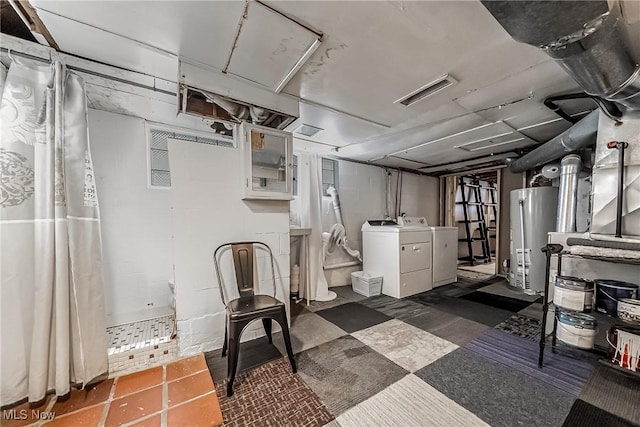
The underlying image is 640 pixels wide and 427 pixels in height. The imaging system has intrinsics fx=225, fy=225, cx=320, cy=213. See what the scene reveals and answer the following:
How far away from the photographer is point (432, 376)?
1.65 metres

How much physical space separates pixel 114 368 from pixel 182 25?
242cm

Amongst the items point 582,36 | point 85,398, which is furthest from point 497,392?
point 85,398

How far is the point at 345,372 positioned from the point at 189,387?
112cm

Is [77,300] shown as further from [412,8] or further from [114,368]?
[412,8]

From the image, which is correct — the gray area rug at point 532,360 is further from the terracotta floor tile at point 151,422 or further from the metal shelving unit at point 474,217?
the metal shelving unit at point 474,217

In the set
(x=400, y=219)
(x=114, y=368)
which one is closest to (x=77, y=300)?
(x=114, y=368)

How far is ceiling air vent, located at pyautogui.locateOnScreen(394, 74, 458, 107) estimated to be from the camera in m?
1.81

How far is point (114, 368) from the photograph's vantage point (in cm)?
172

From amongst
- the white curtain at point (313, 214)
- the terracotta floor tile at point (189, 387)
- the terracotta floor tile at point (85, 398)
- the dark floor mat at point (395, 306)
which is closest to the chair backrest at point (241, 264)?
the terracotta floor tile at point (189, 387)

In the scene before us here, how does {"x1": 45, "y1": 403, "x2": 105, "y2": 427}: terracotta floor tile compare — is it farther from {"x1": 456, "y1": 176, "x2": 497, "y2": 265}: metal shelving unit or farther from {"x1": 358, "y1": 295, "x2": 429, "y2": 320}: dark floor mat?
{"x1": 456, "y1": 176, "x2": 497, "y2": 265}: metal shelving unit

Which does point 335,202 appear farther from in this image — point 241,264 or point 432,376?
point 432,376

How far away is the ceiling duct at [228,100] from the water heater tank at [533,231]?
12.6 ft

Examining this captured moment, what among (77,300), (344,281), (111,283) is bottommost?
(344,281)

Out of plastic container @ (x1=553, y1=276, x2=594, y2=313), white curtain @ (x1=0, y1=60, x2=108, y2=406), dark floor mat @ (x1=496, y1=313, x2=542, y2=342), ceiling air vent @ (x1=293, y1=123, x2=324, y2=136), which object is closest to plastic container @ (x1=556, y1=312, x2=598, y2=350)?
plastic container @ (x1=553, y1=276, x2=594, y2=313)
